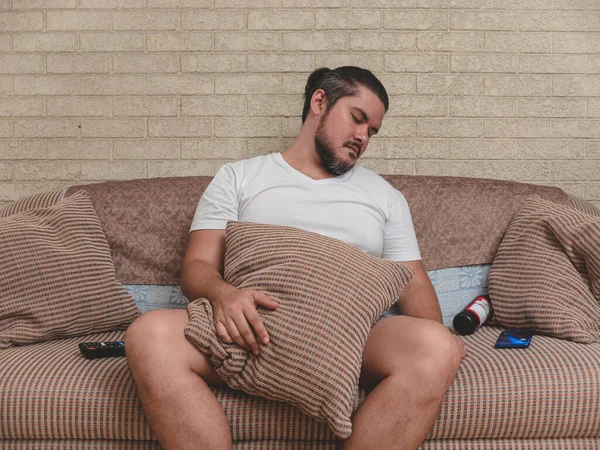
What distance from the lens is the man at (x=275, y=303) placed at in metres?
1.25

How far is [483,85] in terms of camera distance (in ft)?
7.85

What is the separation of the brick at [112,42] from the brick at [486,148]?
129 centimetres

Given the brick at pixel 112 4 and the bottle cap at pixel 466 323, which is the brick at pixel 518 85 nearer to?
the bottle cap at pixel 466 323

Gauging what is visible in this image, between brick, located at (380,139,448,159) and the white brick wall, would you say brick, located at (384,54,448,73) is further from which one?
brick, located at (380,139,448,159)

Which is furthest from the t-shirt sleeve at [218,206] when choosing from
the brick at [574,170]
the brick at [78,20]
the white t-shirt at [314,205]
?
the brick at [574,170]

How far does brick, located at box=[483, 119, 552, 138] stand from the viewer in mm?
2402

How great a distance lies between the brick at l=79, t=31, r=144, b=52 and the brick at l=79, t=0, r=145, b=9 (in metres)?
0.10

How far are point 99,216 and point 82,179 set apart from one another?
0.50 meters

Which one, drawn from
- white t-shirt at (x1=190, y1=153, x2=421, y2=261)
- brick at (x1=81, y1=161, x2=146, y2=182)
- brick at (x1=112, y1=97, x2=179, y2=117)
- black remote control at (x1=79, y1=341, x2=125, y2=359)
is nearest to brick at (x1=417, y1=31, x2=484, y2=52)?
white t-shirt at (x1=190, y1=153, x2=421, y2=261)

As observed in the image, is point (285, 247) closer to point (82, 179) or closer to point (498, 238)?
point (498, 238)

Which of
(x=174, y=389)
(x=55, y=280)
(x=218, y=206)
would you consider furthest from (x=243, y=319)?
(x=55, y=280)

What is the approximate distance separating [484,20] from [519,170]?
1.96 feet

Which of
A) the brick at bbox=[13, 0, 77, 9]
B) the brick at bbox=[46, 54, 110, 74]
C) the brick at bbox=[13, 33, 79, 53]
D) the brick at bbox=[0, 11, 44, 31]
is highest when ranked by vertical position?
the brick at bbox=[13, 0, 77, 9]

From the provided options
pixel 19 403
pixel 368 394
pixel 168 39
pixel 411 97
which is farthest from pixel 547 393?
pixel 168 39
